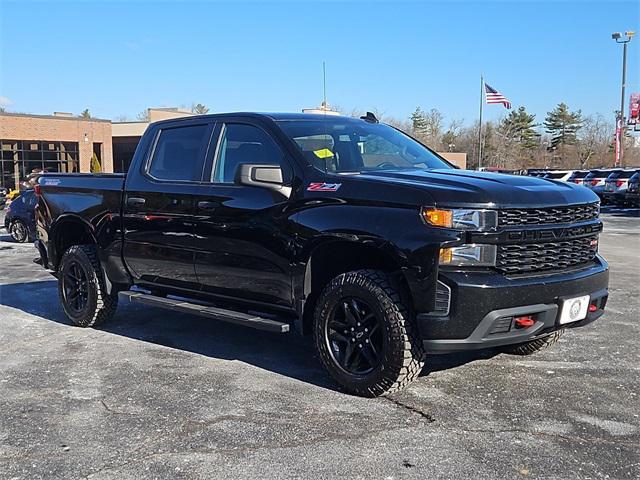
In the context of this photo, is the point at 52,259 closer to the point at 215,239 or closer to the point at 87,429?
the point at 215,239

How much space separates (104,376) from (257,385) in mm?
1217

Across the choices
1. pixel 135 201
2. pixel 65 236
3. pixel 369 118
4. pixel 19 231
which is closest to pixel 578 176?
pixel 19 231

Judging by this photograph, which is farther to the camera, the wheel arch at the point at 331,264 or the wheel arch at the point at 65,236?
the wheel arch at the point at 65,236

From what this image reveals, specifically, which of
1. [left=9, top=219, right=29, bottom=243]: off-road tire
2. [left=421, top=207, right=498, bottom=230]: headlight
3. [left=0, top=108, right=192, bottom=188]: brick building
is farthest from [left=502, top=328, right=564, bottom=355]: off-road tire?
[left=0, top=108, right=192, bottom=188]: brick building

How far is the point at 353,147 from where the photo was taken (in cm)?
524

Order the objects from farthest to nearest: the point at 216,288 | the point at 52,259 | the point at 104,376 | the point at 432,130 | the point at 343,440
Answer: the point at 432,130
the point at 52,259
the point at 216,288
the point at 104,376
the point at 343,440

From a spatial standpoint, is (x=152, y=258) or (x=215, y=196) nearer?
(x=215, y=196)

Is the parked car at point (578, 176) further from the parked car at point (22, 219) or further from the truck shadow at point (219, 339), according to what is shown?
the truck shadow at point (219, 339)

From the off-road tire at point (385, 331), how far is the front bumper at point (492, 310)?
0.13m

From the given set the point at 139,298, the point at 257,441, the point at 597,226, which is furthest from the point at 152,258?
the point at 597,226

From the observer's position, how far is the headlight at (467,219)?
4008 millimetres

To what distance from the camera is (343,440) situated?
12.4ft

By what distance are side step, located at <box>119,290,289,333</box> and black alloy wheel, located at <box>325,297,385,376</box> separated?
397 millimetres

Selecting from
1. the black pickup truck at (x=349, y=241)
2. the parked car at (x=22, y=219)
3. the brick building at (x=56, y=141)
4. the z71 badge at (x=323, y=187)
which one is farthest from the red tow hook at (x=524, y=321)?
the brick building at (x=56, y=141)
